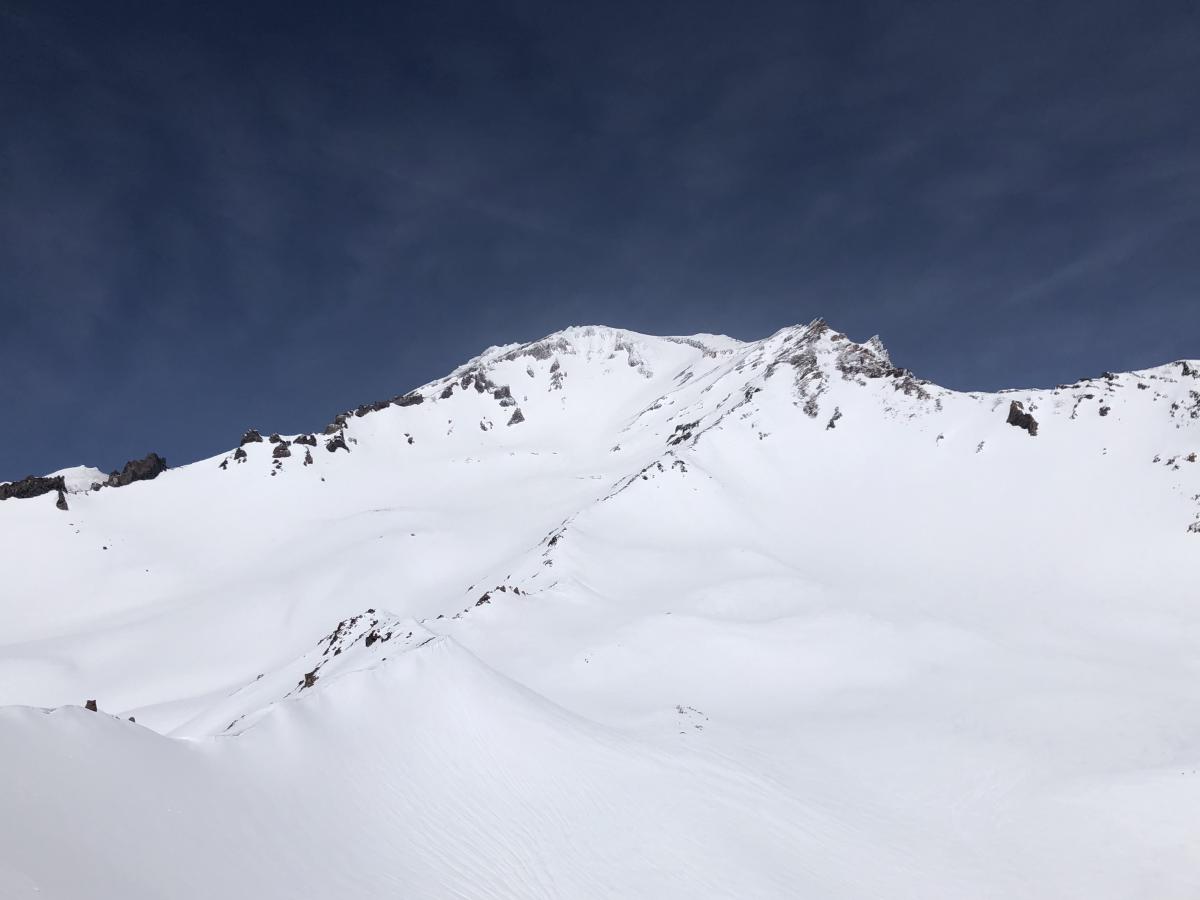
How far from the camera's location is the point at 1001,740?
2192cm

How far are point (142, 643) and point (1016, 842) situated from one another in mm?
50227

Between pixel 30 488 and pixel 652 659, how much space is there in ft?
215

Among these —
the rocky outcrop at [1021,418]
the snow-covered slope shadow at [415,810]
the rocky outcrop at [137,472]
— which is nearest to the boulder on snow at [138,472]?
the rocky outcrop at [137,472]

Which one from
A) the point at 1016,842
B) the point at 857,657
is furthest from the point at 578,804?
the point at 857,657

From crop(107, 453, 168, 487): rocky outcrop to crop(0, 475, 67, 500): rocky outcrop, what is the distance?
5002 mm

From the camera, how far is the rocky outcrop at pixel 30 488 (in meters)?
58.4

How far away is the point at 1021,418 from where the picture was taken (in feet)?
165

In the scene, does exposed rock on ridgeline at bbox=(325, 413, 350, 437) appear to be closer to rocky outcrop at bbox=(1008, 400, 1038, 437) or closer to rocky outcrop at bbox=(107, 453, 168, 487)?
rocky outcrop at bbox=(107, 453, 168, 487)

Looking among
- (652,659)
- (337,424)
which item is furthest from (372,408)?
(652,659)

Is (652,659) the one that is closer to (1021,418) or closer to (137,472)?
(1021,418)

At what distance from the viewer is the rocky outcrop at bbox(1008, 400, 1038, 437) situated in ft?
163

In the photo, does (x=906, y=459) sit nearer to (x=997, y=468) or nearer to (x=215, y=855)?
(x=997, y=468)

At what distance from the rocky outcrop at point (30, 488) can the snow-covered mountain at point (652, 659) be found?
0.37 metres

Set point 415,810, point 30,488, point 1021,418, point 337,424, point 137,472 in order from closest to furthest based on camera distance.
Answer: point 415,810, point 1021,418, point 30,488, point 137,472, point 337,424
